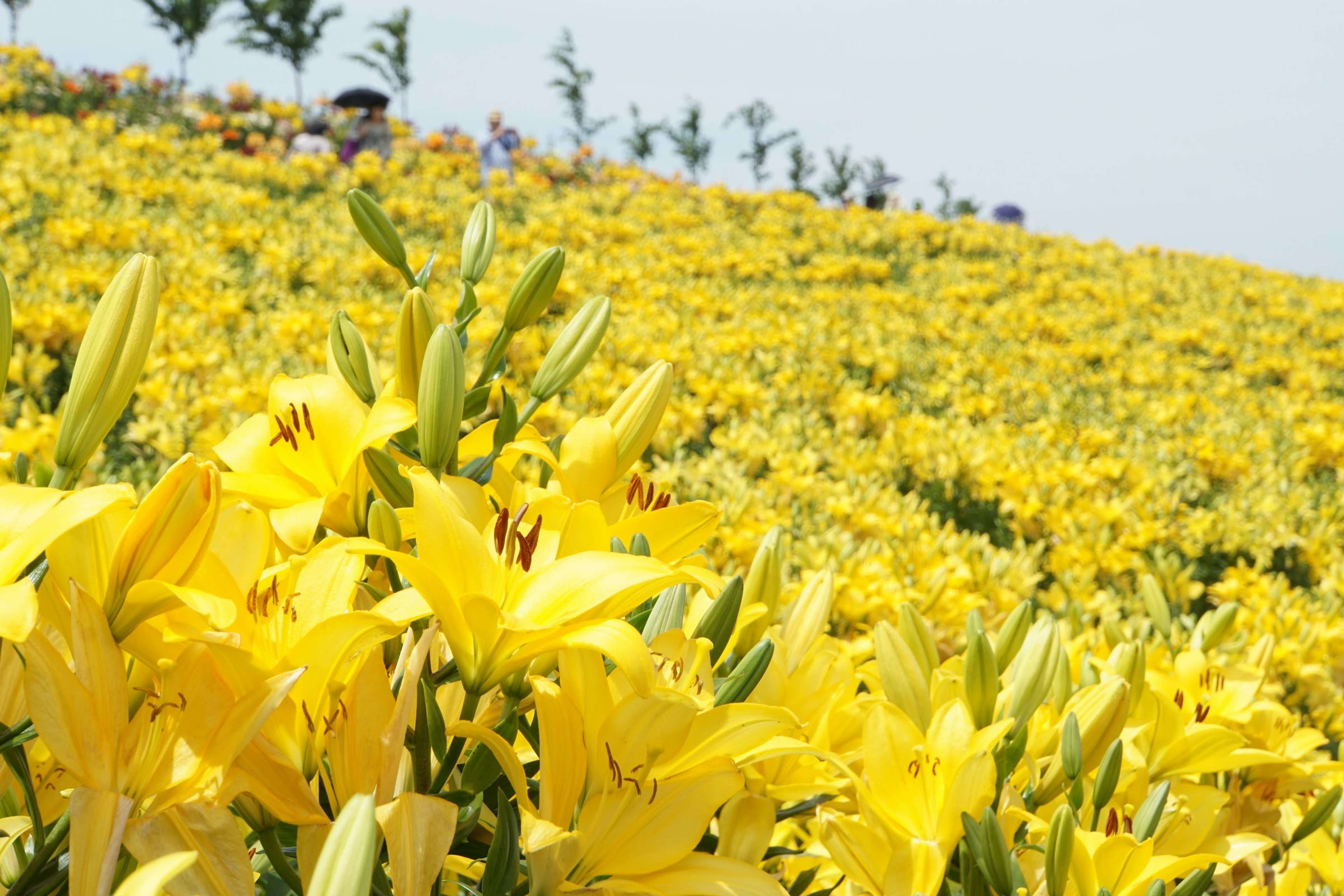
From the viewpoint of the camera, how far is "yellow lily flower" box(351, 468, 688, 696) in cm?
57

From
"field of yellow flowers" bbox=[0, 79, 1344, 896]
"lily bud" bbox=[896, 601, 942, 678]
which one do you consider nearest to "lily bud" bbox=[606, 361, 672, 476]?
"field of yellow flowers" bbox=[0, 79, 1344, 896]

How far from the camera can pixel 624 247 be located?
7.37 metres

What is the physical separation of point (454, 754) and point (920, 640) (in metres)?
0.62

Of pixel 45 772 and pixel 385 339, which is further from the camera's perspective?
pixel 385 339

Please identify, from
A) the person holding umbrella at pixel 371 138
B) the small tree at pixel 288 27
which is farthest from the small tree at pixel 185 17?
the person holding umbrella at pixel 371 138

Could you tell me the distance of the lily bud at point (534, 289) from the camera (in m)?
0.96

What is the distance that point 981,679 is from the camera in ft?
3.09

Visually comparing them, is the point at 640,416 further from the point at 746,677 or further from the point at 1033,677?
the point at 1033,677

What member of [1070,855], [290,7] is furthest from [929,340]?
[290,7]

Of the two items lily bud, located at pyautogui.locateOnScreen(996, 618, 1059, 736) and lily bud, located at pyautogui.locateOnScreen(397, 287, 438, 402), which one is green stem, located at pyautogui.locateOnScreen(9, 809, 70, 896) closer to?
lily bud, located at pyautogui.locateOnScreen(397, 287, 438, 402)

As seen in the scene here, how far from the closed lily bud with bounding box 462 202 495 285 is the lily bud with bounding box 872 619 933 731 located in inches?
21.9

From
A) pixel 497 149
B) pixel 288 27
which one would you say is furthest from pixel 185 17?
pixel 497 149

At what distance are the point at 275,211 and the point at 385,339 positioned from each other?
9.20 ft

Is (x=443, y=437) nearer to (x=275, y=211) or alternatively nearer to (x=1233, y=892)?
(x=1233, y=892)
